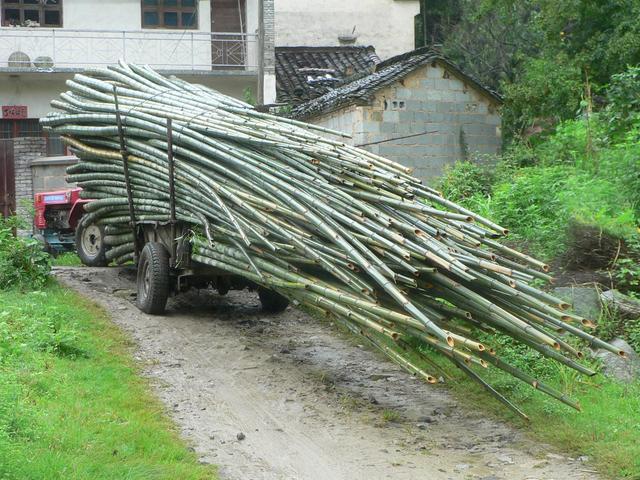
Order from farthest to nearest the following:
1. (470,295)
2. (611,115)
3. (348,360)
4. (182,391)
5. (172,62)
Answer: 1. (172,62)
2. (611,115)
3. (348,360)
4. (182,391)
5. (470,295)

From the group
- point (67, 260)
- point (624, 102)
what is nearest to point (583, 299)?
point (624, 102)

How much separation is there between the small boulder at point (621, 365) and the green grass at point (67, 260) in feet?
26.9

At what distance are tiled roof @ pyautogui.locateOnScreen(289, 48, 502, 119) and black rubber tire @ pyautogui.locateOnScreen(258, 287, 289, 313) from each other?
5.01 m

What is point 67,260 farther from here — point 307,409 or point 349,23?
point 349,23

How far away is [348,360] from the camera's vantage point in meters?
9.24

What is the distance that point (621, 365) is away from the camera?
8203mm

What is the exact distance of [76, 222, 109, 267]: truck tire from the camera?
13.6 metres

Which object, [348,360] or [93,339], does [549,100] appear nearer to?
[348,360]

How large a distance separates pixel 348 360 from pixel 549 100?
332 inches

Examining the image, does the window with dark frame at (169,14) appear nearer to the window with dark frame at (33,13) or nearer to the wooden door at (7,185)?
the window with dark frame at (33,13)

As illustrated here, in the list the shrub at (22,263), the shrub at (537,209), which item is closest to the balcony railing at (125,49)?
the shrub at (22,263)

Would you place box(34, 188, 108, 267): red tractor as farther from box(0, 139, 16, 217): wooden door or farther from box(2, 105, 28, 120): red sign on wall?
box(2, 105, 28, 120): red sign on wall

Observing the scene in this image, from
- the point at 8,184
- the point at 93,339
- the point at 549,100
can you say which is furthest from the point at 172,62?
the point at 93,339

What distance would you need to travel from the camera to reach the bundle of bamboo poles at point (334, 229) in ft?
23.2
